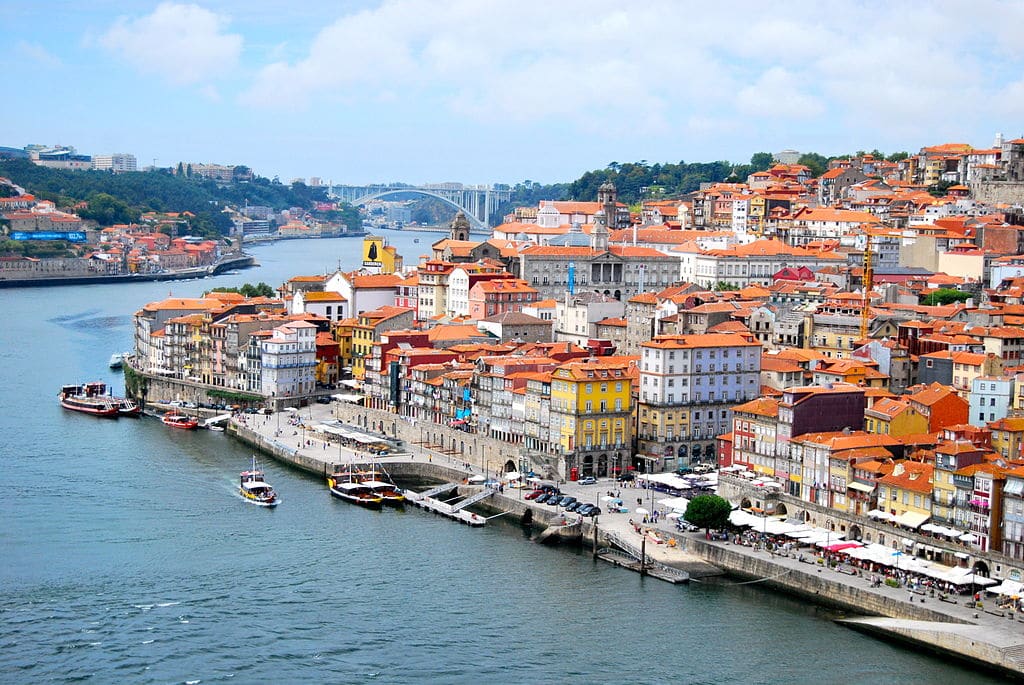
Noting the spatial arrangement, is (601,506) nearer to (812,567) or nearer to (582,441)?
(582,441)

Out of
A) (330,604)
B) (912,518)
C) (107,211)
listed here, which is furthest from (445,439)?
(107,211)

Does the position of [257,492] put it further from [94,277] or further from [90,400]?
[94,277]

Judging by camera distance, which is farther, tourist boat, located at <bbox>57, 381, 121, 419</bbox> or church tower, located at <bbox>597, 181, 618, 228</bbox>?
church tower, located at <bbox>597, 181, 618, 228</bbox>

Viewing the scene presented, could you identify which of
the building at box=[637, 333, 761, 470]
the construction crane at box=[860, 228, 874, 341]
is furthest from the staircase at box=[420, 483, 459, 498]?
the construction crane at box=[860, 228, 874, 341]

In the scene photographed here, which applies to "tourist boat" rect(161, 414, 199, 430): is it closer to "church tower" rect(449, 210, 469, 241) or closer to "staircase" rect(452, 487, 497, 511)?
"staircase" rect(452, 487, 497, 511)

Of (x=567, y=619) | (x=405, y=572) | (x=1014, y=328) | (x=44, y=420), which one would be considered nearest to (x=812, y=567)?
(x=567, y=619)

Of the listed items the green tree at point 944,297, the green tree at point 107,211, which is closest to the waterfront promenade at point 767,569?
the green tree at point 944,297
